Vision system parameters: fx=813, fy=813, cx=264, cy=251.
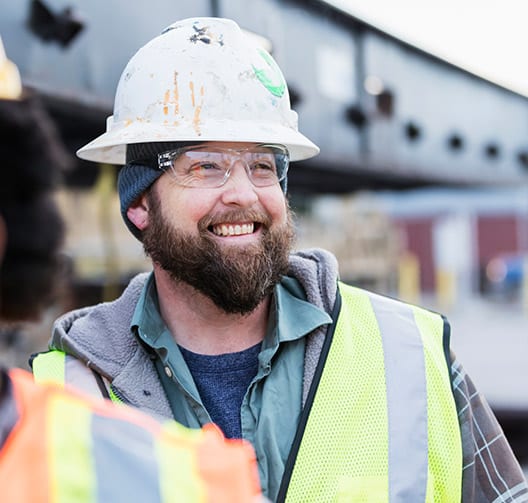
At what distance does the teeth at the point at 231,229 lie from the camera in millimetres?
2258

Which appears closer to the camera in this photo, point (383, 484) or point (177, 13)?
point (383, 484)

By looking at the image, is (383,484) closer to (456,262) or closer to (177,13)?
(177,13)

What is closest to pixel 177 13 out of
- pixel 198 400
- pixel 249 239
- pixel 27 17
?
pixel 27 17

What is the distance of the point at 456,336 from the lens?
1683 centimetres

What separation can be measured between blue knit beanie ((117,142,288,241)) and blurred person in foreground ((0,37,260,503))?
121 cm

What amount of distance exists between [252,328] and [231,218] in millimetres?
340

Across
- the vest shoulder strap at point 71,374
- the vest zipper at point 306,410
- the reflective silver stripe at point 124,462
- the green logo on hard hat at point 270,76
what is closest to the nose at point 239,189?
the green logo on hard hat at point 270,76

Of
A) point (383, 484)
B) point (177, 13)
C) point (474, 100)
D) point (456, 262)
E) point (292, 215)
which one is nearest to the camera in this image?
point (383, 484)

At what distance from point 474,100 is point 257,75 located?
700 centimetres

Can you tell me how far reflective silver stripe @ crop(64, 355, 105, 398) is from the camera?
211cm

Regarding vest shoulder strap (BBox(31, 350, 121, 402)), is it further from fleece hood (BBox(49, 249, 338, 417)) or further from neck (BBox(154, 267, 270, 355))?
neck (BBox(154, 267, 270, 355))

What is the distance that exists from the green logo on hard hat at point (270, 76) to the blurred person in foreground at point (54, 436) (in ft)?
4.20

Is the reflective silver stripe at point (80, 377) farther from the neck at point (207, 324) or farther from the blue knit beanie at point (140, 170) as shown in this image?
the blue knit beanie at point (140, 170)

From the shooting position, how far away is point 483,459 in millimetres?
2141
